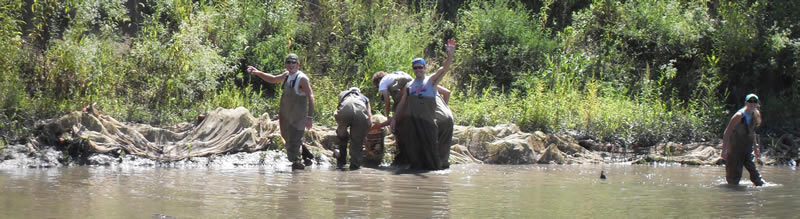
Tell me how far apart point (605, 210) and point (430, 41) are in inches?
445

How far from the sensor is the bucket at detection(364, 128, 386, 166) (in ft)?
42.6

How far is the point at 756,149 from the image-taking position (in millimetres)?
11086

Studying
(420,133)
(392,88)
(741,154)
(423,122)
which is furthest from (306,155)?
(741,154)

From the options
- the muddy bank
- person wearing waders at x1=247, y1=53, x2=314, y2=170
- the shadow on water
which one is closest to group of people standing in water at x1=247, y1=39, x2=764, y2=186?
person wearing waders at x1=247, y1=53, x2=314, y2=170

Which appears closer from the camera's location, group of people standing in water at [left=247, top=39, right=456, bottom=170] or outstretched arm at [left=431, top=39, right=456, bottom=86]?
outstretched arm at [left=431, top=39, right=456, bottom=86]

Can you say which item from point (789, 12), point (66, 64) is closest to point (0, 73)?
point (66, 64)

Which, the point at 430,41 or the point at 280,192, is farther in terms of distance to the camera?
the point at 430,41

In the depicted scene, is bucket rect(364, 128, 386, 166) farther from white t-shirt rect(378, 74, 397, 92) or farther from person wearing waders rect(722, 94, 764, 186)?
person wearing waders rect(722, 94, 764, 186)

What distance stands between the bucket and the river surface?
0.71m

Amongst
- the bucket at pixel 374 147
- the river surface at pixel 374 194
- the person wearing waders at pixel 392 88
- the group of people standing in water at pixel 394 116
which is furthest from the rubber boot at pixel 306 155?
the person wearing waders at pixel 392 88

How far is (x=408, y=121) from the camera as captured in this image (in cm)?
1191

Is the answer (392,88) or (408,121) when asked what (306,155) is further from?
(408,121)

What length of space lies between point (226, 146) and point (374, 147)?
2118mm

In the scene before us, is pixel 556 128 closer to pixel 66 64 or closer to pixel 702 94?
pixel 702 94
